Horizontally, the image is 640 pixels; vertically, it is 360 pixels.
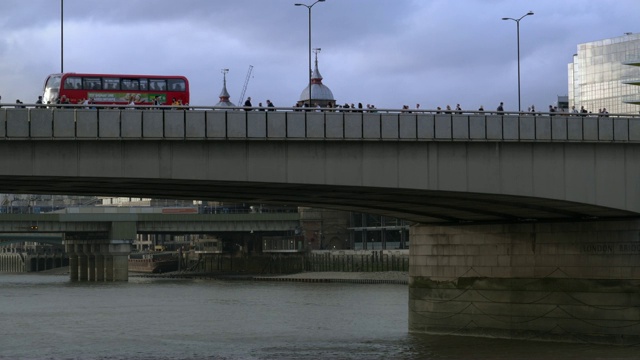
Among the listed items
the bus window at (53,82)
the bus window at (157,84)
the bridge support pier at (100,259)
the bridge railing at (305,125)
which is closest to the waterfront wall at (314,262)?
the bridge support pier at (100,259)

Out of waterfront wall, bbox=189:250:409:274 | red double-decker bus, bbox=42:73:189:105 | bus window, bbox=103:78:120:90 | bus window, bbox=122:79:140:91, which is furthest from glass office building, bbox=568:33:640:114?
bus window, bbox=103:78:120:90

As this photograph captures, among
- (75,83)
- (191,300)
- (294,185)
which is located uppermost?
(75,83)

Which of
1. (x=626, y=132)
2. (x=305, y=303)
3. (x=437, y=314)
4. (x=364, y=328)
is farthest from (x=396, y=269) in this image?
(x=626, y=132)

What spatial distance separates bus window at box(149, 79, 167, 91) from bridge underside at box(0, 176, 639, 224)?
16405 millimetres

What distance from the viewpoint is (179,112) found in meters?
43.5

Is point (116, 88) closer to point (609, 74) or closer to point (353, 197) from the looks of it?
point (353, 197)

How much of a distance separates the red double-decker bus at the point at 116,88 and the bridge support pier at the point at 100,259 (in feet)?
282

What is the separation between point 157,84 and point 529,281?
92.8 feet

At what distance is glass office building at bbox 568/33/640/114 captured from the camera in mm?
172250

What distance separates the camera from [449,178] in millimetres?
47312

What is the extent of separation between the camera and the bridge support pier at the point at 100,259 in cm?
15875

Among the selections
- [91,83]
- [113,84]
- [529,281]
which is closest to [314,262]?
[113,84]

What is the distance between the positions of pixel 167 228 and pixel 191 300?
53.7 metres

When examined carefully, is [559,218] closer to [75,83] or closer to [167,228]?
[75,83]
